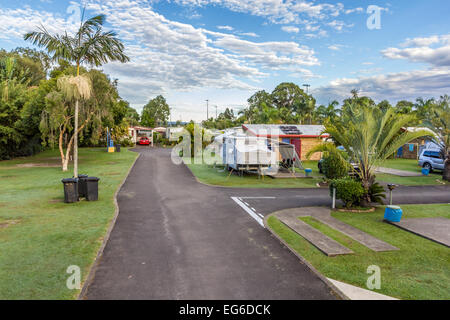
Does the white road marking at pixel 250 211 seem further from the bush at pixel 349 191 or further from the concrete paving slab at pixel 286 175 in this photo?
the concrete paving slab at pixel 286 175

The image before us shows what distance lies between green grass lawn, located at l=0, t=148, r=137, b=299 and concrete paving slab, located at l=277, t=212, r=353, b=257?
5784 mm

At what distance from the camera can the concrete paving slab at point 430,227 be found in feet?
28.6

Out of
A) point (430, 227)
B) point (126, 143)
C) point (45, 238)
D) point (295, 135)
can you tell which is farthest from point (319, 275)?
point (126, 143)

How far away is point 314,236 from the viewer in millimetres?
8773

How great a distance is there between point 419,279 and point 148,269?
229 inches

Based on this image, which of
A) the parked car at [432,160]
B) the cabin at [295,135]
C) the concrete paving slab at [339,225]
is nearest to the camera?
the concrete paving slab at [339,225]

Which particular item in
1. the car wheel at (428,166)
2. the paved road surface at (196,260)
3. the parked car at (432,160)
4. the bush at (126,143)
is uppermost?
the bush at (126,143)

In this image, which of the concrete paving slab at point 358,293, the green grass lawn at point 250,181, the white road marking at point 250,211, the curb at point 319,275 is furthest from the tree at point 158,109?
the concrete paving slab at point 358,293

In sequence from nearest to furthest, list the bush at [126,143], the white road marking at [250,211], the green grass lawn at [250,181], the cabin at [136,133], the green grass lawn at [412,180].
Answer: the white road marking at [250,211]
the green grass lawn at [250,181]
the green grass lawn at [412,180]
the bush at [126,143]
the cabin at [136,133]

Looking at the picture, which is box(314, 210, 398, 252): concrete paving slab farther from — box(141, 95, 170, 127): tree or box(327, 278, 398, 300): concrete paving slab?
box(141, 95, 170, 127): tree

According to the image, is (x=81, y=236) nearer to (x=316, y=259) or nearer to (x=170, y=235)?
(x=170, y=235)

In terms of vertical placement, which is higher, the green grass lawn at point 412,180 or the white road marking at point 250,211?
the green grass lawn at point 412,180

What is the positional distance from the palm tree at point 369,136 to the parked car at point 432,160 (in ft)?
44.1

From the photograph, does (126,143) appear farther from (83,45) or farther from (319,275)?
(319,275)
